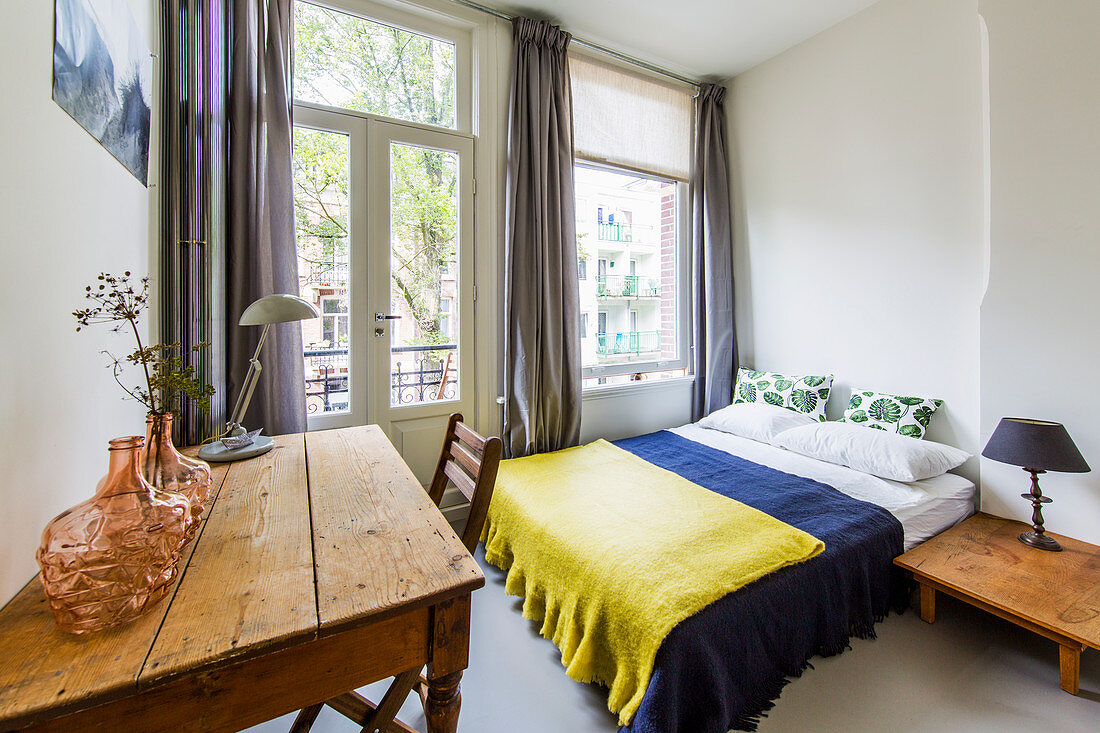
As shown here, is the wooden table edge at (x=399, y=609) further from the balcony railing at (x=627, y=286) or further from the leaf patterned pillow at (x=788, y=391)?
the leaf patterned pillow at (x=788, y=391)

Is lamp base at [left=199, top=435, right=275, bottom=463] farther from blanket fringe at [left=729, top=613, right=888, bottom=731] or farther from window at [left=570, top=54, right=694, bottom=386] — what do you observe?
window at [left=570, top=54, right=694, bottom=386]

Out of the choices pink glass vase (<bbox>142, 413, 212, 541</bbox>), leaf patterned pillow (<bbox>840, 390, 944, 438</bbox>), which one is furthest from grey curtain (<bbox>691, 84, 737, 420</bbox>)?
pink glass vase (<bbox>142, 413, 212, 541</bbox>)

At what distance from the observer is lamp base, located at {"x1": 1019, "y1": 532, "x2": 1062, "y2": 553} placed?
1833 millimetres

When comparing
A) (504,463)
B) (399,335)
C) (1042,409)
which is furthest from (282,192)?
(1042,409)

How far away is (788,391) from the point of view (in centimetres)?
300

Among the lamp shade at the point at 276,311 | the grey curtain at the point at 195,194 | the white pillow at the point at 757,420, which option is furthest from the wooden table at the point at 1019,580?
the grey curtain at the point at 195,194

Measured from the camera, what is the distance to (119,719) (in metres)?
0.59

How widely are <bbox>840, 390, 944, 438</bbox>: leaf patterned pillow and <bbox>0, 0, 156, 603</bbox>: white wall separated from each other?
3153mm

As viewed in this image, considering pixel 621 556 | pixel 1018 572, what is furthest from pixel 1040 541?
pixel 621 556

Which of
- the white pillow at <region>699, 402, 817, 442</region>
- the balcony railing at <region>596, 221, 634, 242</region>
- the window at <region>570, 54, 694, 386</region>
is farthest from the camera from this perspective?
the balcony railing at <region>596, 221, 634, 242</region>

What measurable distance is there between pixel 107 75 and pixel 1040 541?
3.41m

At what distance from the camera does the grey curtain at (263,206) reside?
6.28 feet

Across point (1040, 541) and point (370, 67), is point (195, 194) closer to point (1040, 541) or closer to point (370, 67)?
point (370, 67)

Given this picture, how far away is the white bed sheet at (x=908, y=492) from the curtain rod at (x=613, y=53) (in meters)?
2.65
